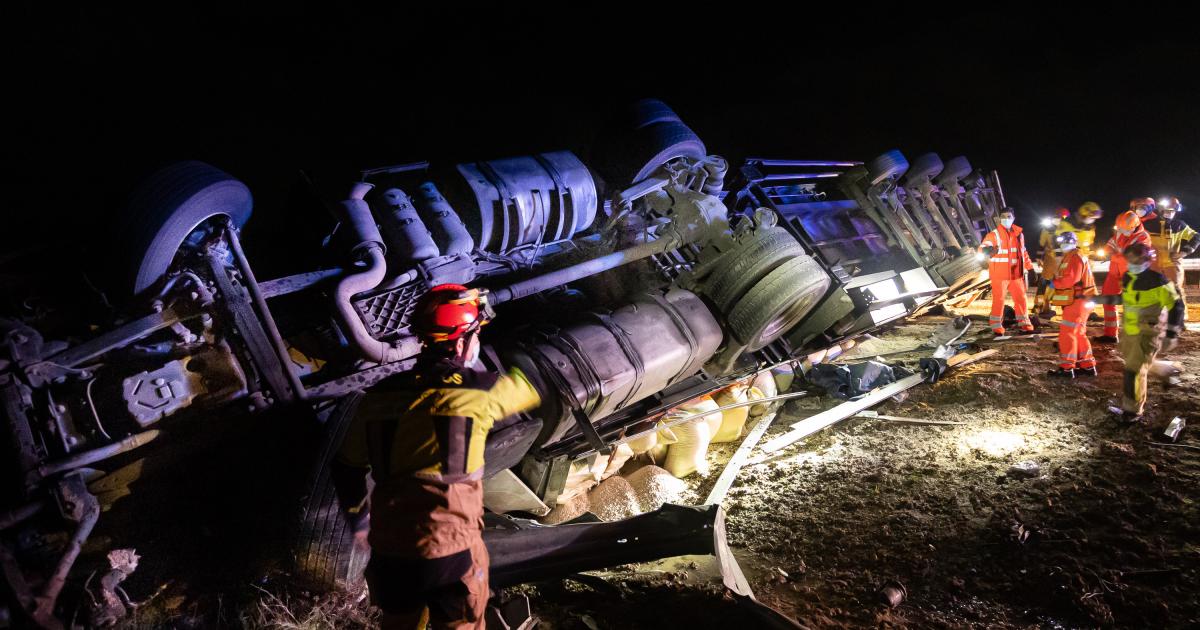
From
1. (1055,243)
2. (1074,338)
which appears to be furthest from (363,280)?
(1055,243)

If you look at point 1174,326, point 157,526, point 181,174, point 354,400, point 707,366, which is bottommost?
point 1174,326

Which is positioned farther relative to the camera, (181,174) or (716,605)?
(181,174)

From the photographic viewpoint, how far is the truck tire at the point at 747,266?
4.21 metres

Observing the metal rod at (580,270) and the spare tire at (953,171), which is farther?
the spare tire at (953,171)

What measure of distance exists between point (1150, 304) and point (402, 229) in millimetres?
5509

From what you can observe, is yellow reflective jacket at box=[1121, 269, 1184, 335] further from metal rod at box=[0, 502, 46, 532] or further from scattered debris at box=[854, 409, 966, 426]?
metal rod at box=[0, 502, 46, 532]

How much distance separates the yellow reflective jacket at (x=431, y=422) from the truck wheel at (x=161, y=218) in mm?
1656

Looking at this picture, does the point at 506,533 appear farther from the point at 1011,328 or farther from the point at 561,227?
the point at 1011,328

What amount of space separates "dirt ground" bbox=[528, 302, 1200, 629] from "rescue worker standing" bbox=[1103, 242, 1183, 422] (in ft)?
0.77

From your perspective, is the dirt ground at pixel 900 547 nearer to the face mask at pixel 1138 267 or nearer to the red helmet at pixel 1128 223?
the face mask at pixel 1138 267

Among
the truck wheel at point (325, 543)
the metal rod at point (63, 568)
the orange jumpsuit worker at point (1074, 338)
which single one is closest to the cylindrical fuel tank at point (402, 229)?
the truck wheel at point (325, 543)

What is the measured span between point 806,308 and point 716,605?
111 inches

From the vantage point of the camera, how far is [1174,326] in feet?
13.4

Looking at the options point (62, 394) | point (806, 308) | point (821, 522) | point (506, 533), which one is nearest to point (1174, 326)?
point (806, 308)
